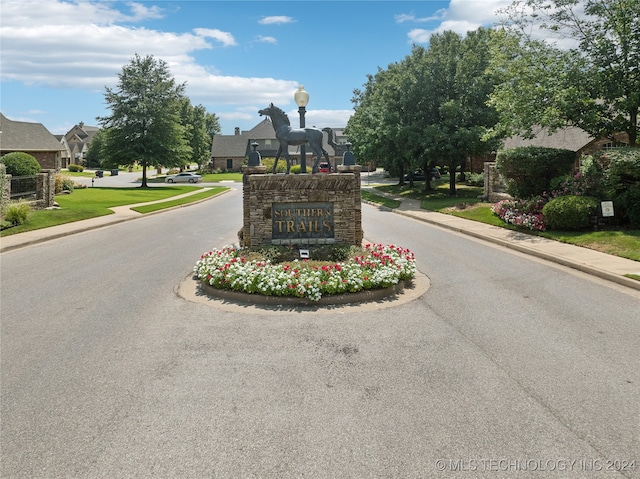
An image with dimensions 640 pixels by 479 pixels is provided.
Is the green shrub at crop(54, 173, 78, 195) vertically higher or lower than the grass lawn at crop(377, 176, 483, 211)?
higher

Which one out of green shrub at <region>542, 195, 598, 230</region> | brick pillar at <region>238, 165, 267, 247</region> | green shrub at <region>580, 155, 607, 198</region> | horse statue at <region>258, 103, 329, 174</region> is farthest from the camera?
green shrub at <region>580, 155, 607, 198</region>

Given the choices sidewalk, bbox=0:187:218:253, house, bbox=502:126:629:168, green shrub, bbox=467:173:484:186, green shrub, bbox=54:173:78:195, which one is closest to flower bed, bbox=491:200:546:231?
house, bbox=502:126:629:168

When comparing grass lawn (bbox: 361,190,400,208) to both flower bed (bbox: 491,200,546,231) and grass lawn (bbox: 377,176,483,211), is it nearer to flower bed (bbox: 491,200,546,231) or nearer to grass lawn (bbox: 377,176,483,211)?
grass lawn (bbox: 377,176,483,211)

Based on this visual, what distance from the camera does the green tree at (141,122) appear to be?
5369cm

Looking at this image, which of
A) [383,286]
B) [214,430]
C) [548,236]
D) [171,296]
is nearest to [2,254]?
[171,296]

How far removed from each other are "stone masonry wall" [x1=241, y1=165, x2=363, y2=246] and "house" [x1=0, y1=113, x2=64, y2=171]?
4872 cm

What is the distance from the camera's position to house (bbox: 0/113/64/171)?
172ft

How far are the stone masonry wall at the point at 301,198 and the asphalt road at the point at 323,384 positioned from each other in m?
3.17

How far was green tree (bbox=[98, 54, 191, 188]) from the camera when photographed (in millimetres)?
53688

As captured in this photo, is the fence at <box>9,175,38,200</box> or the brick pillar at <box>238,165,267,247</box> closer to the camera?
the brick pillar at <box>238,165,267,247</box>

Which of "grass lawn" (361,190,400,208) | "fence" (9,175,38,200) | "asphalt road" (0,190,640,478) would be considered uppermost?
"fence" (9,175,38,200)

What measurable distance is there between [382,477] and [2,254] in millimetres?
15853

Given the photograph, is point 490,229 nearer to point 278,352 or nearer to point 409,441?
point 278,352

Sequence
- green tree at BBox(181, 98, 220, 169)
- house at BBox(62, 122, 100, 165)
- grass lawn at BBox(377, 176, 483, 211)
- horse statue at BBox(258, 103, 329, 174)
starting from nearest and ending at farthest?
horse statue at BBox(258, 103, 329, 174) < grass lawn at BBox(377, 176, 483, 211) < green tree at BBox(181, 98, 220, 169) < house at BBox(62, 122, 100, 165)
